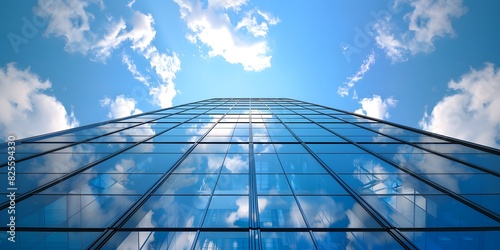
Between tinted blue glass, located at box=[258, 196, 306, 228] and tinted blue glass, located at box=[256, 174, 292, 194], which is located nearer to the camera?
tinted blue glass, located at box=[258, 196, 306, 228]

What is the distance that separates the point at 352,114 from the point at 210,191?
14.5 m

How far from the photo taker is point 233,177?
8.02m

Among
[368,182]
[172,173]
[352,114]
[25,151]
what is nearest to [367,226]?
[368,182]

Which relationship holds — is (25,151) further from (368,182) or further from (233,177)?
(368,182)

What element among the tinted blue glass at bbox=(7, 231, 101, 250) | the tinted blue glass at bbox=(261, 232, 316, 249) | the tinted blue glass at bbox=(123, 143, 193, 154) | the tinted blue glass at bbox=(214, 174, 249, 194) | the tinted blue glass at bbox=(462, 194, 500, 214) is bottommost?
the tinted blue glass at bbox=(7, 231, 101, 250)

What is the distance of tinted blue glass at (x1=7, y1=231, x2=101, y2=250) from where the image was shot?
5.33 meters

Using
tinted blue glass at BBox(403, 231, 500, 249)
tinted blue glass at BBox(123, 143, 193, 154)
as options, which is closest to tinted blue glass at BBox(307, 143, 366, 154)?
tinted blue glass at BBox(403, 231, 500, 249)

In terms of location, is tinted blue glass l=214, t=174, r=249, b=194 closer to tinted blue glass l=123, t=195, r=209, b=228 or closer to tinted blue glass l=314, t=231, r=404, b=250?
tinted blue glass l=123, t=195, r=209, b=228

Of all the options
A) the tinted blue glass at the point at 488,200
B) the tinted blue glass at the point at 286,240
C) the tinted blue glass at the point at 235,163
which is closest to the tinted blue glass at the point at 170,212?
the tinted blue glass at the point at 286,240

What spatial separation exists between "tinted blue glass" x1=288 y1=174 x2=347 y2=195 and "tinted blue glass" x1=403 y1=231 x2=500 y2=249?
208cm

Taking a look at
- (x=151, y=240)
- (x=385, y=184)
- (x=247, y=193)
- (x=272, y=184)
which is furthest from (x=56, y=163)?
(x=385, y=184)

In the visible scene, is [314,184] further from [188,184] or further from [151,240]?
[151,240]

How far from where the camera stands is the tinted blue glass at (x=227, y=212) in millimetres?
5895

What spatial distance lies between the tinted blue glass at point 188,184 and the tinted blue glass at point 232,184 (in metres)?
0.21
